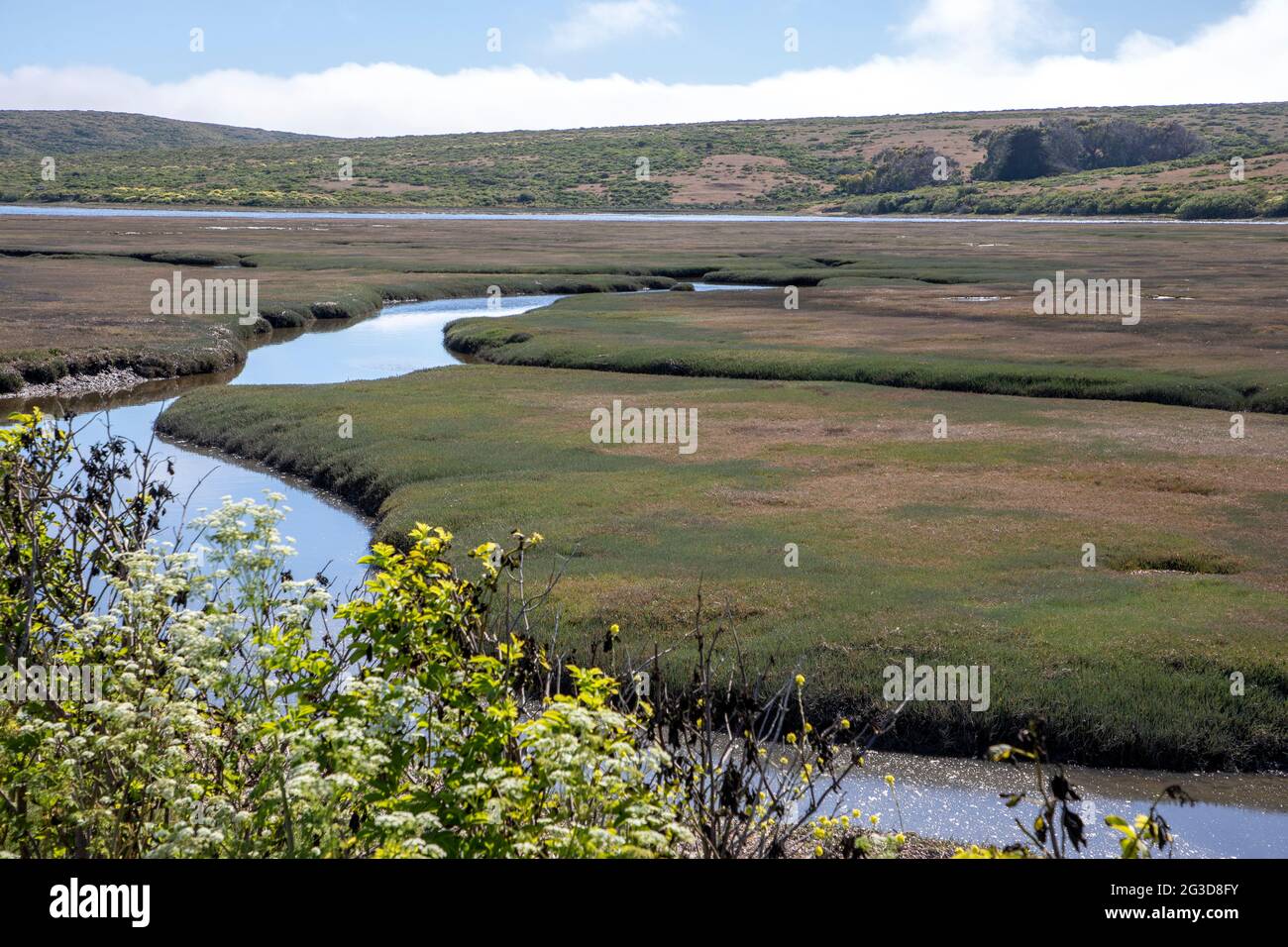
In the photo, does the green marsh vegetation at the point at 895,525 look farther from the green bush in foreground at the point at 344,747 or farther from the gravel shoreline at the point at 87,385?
the gravel shoreline at the point at 87,385

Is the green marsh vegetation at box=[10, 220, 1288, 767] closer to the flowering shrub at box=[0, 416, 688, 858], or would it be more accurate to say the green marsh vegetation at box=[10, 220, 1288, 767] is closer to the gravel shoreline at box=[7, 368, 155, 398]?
the gravel shoreline at box=[7, 368, 155, 398]

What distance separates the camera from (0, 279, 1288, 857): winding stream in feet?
44.3

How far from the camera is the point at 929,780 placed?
14.8 m

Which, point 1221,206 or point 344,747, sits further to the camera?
point 1221,206

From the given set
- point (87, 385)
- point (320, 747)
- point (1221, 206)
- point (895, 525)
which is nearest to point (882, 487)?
point (895, 525)

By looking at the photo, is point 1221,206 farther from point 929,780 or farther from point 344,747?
point 344,747

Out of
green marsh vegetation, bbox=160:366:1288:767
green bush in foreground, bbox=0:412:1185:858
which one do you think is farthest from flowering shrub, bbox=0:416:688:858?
green marsh vegetation, bbox=160:366:1288:767

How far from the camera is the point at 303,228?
124 metres

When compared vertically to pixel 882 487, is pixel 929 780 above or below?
below

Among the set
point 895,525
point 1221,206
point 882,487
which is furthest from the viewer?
point 1221,206

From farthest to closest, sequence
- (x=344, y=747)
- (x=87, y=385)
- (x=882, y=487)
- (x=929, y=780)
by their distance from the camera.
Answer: (x=87, y=385) → (x=882, y=487) → (x=929, y=780) → (x=344, y=747)

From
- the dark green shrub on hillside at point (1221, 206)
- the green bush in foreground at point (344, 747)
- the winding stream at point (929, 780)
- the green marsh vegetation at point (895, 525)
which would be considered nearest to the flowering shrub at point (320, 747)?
the green bush in foreground at point (344, 747)

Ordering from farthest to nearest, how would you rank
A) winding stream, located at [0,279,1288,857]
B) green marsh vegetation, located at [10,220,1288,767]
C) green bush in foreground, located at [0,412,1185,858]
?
green marsh vegetation, located at [10,220,1288,767]
winding stream, located at [0,279,1288,857]
green bush in foreground, located at [0,412,1185,858]
